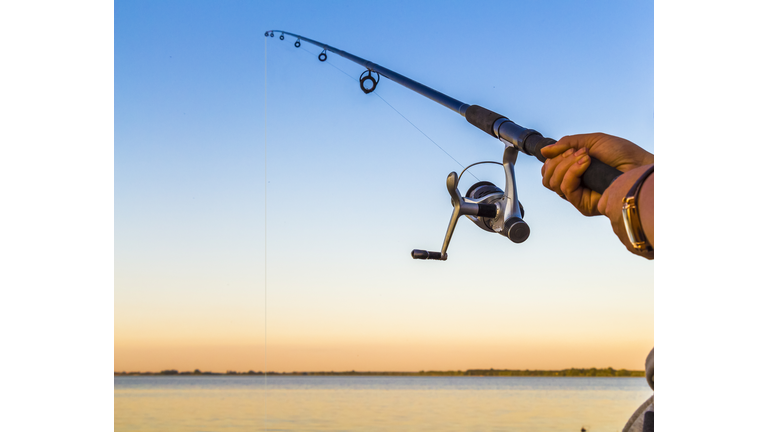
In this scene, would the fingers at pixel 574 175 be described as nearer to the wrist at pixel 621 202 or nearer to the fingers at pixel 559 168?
the fingers at pixel 559 168

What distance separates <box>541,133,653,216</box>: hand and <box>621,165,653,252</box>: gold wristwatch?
0.19 meters

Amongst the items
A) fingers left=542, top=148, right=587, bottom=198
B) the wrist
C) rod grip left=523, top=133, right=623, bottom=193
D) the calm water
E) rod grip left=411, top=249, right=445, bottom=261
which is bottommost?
the calm water

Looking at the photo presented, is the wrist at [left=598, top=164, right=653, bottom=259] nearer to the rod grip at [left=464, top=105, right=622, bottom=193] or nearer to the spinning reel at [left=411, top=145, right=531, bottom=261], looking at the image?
the rod grip at [left=464, top=105, right=622, bottom=193]

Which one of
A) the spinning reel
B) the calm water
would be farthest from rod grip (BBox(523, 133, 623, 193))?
the calm water

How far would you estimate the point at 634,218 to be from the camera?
0.77m

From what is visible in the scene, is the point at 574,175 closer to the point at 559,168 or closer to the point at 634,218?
the point at 559,168

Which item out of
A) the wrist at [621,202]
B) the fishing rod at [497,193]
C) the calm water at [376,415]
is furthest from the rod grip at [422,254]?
the calm water at [376,415]

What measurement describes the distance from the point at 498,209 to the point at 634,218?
1.01m

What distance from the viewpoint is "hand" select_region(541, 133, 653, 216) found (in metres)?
1.02

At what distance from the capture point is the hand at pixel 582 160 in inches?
40.0

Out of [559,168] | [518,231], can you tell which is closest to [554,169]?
[559,168]

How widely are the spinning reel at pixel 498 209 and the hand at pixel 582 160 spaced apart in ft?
1.60
